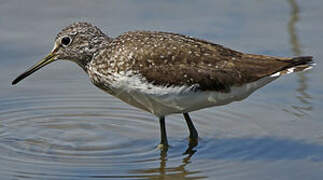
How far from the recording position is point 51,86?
1344 cm

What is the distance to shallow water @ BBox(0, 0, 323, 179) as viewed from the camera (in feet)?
35.8

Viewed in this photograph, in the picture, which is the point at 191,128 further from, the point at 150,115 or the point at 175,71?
the point at 150,115

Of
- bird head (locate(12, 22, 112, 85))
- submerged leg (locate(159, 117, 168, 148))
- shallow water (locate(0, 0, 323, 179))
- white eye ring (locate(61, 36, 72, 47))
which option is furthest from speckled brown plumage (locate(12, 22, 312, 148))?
shallow water (locate(0, 0, 323, 179))

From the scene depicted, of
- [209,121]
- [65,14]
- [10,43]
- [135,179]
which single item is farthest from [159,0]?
[135,179]

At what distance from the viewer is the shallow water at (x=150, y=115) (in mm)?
10898

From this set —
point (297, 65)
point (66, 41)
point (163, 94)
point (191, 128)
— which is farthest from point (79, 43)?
point (297, 65)

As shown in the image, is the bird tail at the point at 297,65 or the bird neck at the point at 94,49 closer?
the bird tail at the point at 297,65

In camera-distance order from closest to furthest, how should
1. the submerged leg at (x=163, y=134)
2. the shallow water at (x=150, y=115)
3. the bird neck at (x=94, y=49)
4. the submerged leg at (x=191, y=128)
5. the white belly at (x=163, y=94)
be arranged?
the shallow water at (x=150, y=115) → the white belly at (x=163, y=94) → the submerged leg at (x=163, y=134) → the bird neck at (x=94, y=49) → the submerged leg at (x=191, y=128)

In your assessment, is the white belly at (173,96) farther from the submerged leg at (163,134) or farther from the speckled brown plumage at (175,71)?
the submerged leg at (163,134)

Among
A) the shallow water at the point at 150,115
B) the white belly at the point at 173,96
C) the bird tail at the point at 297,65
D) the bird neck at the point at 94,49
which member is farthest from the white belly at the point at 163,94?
the shallow water at the point at 150,115

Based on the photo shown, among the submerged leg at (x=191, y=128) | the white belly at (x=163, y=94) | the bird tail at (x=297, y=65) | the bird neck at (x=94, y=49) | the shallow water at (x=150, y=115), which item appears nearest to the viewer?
the shallow water at (x=150, y=115)

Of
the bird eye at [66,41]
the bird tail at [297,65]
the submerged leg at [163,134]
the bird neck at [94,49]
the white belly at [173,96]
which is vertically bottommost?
the submerged leg at [163,134]

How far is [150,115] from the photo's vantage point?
42.2 ft

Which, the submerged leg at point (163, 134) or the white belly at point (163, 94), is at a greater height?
the white belly at point (163, 94)
